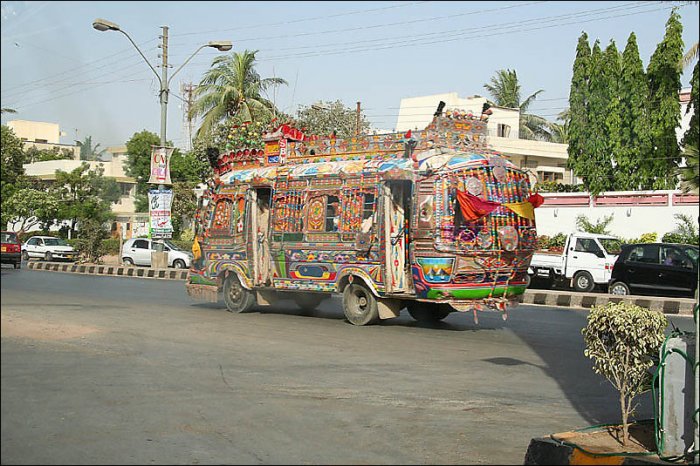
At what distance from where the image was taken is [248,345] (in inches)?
246

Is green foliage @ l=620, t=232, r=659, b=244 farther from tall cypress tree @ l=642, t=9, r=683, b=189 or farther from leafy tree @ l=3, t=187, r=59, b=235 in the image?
leafy tree @ l=3, t=187, r=59, b=235

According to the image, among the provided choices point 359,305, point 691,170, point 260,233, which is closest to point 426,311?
point 359,305

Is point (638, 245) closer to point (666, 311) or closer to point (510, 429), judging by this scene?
point (666, 311)

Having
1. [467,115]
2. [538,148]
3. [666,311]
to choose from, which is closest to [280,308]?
[467,115]

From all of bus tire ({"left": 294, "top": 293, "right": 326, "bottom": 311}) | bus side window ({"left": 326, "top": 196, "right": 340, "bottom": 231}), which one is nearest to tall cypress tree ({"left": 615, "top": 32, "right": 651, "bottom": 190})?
bus tire ({"left": 294, "top": 293, "right": 326, "bottom": 311})

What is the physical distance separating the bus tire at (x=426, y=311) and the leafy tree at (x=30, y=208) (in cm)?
1053

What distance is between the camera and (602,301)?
64.5ft

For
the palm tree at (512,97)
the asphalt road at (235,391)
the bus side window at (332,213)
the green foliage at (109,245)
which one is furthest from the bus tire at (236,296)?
the palm tree at (512,97)

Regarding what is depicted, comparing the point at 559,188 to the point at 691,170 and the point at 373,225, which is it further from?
the point at 691,170

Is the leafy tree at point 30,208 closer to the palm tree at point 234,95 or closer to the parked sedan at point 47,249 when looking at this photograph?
the parked sedan at point 47,249

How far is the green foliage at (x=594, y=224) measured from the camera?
33.6 meters

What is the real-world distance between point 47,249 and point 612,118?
3436cm

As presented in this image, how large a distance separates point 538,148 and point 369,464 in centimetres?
4747

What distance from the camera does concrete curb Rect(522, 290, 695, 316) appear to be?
744 inches
